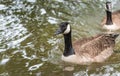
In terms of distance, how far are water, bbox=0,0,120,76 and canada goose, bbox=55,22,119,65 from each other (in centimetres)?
23

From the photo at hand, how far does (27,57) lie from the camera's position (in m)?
11.4

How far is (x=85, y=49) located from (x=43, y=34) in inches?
87.2

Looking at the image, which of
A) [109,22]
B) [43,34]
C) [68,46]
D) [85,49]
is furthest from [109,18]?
[68,46]

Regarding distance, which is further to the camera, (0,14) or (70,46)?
(0,14)

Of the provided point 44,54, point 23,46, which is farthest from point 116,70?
point 23,46

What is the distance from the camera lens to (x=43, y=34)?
13.1 meters

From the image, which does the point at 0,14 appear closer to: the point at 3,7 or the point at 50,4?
the point at 3,7

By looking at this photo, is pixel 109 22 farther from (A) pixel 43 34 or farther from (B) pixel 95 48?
(B) pixel 95 48

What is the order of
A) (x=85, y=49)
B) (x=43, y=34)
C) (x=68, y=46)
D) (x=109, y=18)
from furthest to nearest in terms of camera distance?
(x=109, y=18) < (x=43, y=34) < (x=85, y=49) < (x=68, y=46)

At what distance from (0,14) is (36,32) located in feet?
7.78

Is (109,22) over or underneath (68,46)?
underneath

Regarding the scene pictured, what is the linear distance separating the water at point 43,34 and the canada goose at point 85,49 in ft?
0.75

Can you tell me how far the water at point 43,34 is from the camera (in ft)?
35.2

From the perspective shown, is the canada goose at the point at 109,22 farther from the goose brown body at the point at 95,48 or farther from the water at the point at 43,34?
the goose brown body at the point at 95,48
